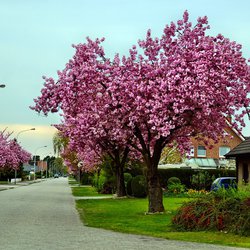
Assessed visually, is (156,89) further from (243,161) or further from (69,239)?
(243,161)

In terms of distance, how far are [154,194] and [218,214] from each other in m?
7.47

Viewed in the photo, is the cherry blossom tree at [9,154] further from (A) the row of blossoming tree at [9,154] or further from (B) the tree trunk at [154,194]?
(B) the tree trunk at [154,194]

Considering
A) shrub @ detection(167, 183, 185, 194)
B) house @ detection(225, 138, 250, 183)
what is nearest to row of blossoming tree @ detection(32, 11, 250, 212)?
house @ detection(225, 138, 250, 183)

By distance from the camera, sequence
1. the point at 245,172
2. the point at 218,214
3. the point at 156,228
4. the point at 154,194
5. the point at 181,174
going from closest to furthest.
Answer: the point at 218,214
the point at 156,228
the point at 154,194
the point at 245,172
the point at 181,174

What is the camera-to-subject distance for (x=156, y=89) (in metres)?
20.4

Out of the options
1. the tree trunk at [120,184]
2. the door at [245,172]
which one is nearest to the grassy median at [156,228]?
the door at [245,172]

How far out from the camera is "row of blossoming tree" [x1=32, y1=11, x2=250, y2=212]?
2025 centimetres

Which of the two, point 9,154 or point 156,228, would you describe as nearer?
point 156,228

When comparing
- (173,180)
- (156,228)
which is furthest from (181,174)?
(156,228)

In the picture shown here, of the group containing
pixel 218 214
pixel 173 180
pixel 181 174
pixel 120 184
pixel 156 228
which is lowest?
pixel 156 228

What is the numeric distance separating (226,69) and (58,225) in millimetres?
8625

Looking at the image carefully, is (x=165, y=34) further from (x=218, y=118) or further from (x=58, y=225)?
(x=58, y=225)

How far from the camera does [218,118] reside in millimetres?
22906

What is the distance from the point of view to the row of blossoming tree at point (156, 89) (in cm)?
2025
